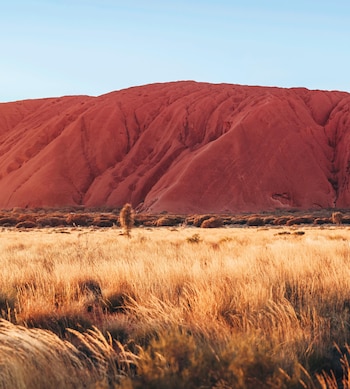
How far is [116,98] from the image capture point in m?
93.9

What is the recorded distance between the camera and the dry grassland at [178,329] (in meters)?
2.96

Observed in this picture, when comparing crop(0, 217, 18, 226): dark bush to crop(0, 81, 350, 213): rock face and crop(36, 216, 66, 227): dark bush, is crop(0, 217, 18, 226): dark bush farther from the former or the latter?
crop(0, 81, 350, 213): rock face

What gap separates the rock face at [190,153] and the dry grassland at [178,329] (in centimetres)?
5758

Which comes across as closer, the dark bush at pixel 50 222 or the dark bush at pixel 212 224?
the dark bush at pixel 212 224

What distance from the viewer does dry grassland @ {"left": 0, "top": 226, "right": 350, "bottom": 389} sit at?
9.72 ft

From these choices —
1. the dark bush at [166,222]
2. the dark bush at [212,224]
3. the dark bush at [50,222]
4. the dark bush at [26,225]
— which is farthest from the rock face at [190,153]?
the dark bush at [26,225]

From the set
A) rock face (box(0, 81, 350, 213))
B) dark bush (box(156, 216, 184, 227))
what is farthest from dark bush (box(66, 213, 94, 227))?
rock face (box(0, 81, 350, 213))

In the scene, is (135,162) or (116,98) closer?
(135,162)

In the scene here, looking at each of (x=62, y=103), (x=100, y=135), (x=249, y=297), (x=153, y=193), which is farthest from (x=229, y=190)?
(x=249, y=297)

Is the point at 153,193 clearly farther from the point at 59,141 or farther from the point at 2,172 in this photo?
the point at 2,172

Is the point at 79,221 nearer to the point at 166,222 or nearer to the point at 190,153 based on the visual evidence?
the point at 166,222

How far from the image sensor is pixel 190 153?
253ft

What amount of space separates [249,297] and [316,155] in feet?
241

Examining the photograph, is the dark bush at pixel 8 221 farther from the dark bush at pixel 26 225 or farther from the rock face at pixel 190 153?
the rock face at pixel 190 153
